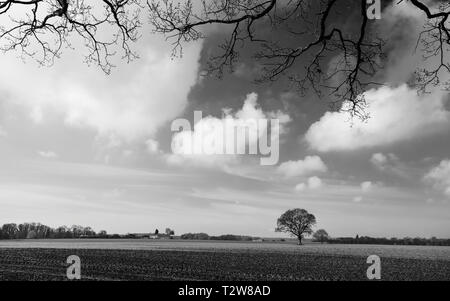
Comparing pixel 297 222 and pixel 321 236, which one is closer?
pixel 297 222

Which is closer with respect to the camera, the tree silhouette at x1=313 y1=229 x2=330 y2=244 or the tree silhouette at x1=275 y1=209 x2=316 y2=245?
the tree silhouette at x1=275 y1=209 x2=316 y2=245

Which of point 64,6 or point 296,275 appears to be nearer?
point 64,6

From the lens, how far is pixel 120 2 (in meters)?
8.49

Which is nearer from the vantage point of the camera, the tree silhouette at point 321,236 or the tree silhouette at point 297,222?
the tree silhouette at point 297,222
